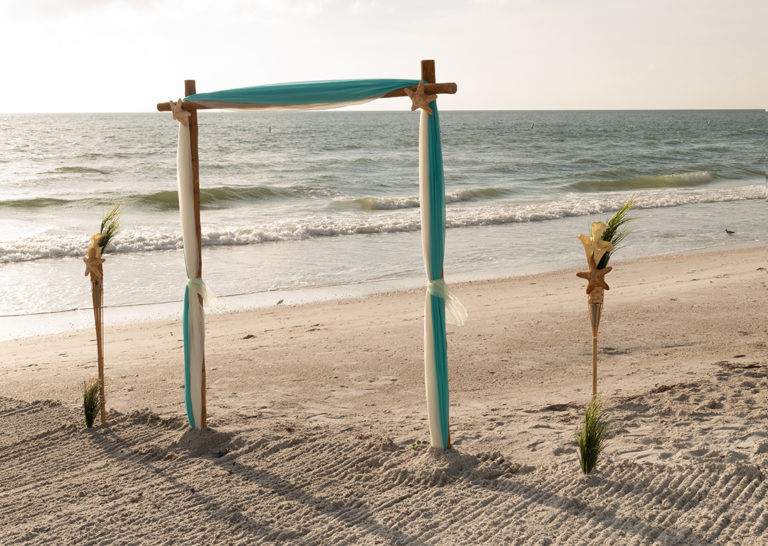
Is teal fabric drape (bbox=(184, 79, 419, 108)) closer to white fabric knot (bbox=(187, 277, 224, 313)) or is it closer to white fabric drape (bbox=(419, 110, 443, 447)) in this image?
white fabric drape (bbox=(419, 110, 443, 447))

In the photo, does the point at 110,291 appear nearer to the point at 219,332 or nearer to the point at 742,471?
the point at 219,332

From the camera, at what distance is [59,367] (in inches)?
290

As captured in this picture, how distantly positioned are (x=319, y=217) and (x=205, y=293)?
1422cm

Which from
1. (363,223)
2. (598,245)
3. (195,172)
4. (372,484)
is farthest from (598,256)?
→ (363,223)

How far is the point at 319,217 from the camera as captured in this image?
19438 mm

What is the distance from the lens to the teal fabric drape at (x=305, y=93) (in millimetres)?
4730

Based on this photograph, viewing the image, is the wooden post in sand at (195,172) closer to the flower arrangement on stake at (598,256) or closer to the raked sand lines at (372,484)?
the raked sand lines at (372,484)

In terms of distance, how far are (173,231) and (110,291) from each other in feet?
19.1

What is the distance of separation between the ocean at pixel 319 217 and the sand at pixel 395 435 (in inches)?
103

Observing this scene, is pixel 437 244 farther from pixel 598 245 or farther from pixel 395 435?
pixel 395 435

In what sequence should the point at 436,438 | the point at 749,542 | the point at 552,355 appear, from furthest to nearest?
the point at 552,355 → the point at 436,438 → the point at 749,542

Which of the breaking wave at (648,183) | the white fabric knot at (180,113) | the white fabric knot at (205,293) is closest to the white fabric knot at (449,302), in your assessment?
the white fabric knot at (205,293)

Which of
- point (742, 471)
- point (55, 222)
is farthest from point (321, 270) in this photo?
point (55, 222)

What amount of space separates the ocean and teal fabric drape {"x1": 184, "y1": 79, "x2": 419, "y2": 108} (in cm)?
537
